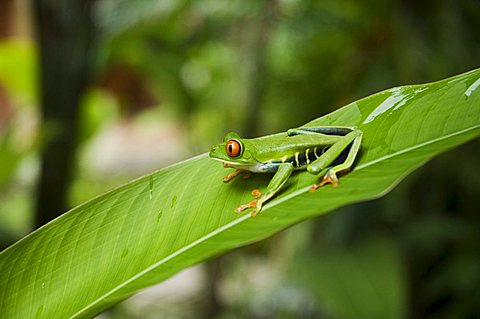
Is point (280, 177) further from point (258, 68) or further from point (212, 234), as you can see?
point (258, 68)

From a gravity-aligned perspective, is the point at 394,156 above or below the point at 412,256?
above

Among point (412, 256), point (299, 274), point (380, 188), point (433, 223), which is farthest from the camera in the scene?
point (412, 256)

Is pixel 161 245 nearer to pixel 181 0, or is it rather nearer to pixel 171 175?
pixel 171 175

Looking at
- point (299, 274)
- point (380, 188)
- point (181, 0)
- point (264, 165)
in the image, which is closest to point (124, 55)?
point (181, 0)

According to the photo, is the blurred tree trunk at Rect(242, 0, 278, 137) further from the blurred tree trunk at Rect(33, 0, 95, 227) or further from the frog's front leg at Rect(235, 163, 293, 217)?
the frog's front leg at Rect(235, 163, 293, 217)

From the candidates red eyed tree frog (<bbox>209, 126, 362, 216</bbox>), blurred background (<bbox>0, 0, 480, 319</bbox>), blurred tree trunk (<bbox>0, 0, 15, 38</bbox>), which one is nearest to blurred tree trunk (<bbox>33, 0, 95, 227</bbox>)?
blurred background (<bbox>0, 0, 480, 319</bbox>)

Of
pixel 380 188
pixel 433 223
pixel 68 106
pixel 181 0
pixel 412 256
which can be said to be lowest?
pixel 412 256

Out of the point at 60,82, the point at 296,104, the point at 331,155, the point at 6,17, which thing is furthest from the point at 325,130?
the point at 6,17

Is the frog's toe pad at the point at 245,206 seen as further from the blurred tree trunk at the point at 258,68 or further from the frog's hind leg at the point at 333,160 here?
the blurred tree trunk at the point at 258,68
